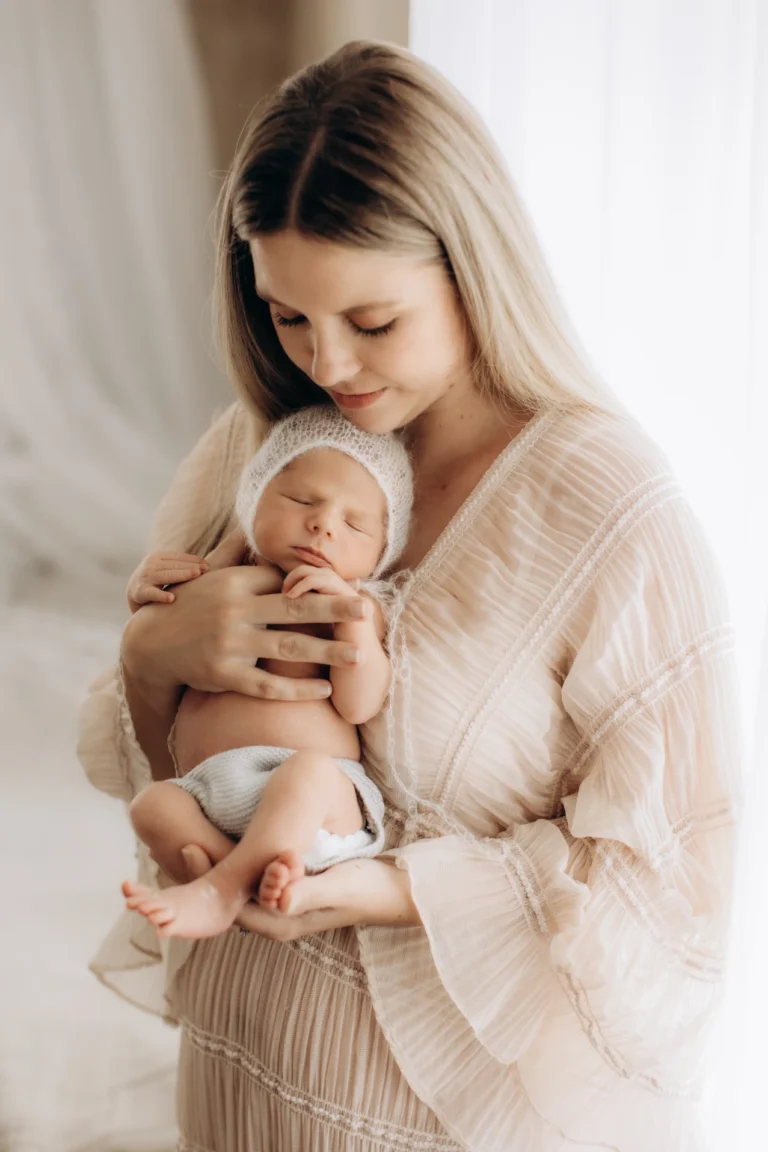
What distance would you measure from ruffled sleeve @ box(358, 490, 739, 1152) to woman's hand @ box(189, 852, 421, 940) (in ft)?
0.07

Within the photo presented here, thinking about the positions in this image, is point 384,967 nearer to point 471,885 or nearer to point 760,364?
point 471,885

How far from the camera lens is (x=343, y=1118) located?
3.70ft

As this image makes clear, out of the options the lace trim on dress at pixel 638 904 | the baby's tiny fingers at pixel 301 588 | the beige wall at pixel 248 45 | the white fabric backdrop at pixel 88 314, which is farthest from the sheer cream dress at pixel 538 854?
the beige wall at pixel 248 45

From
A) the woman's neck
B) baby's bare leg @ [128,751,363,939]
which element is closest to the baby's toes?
baby's bare leg @ [128,751,363,939]

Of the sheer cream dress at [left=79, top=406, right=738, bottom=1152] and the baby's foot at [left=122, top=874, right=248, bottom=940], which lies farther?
the sheer cream dress at [left=79, top=406, right=738, bottom=1152]

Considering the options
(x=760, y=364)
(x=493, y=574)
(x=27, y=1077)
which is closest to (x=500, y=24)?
(x=760, y=364)

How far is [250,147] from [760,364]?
52cm

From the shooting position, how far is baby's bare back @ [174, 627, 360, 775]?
1107 millimetres

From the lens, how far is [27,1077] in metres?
2.01

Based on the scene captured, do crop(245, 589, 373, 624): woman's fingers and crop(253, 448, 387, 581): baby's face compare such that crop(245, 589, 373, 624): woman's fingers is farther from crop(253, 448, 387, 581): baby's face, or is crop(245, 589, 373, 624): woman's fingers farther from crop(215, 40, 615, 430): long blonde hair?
crop(215, 40, 615, 430): long blonde hair

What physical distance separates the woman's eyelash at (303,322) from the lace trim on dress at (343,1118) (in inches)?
28.4

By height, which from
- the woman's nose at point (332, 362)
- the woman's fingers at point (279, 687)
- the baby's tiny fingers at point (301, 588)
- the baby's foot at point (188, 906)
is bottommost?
the baby's foot at point (188, 906)

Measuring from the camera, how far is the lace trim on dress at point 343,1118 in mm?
1128

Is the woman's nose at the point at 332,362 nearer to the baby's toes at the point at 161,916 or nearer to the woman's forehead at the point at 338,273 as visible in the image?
the woman's forehead at the point at 338,273
